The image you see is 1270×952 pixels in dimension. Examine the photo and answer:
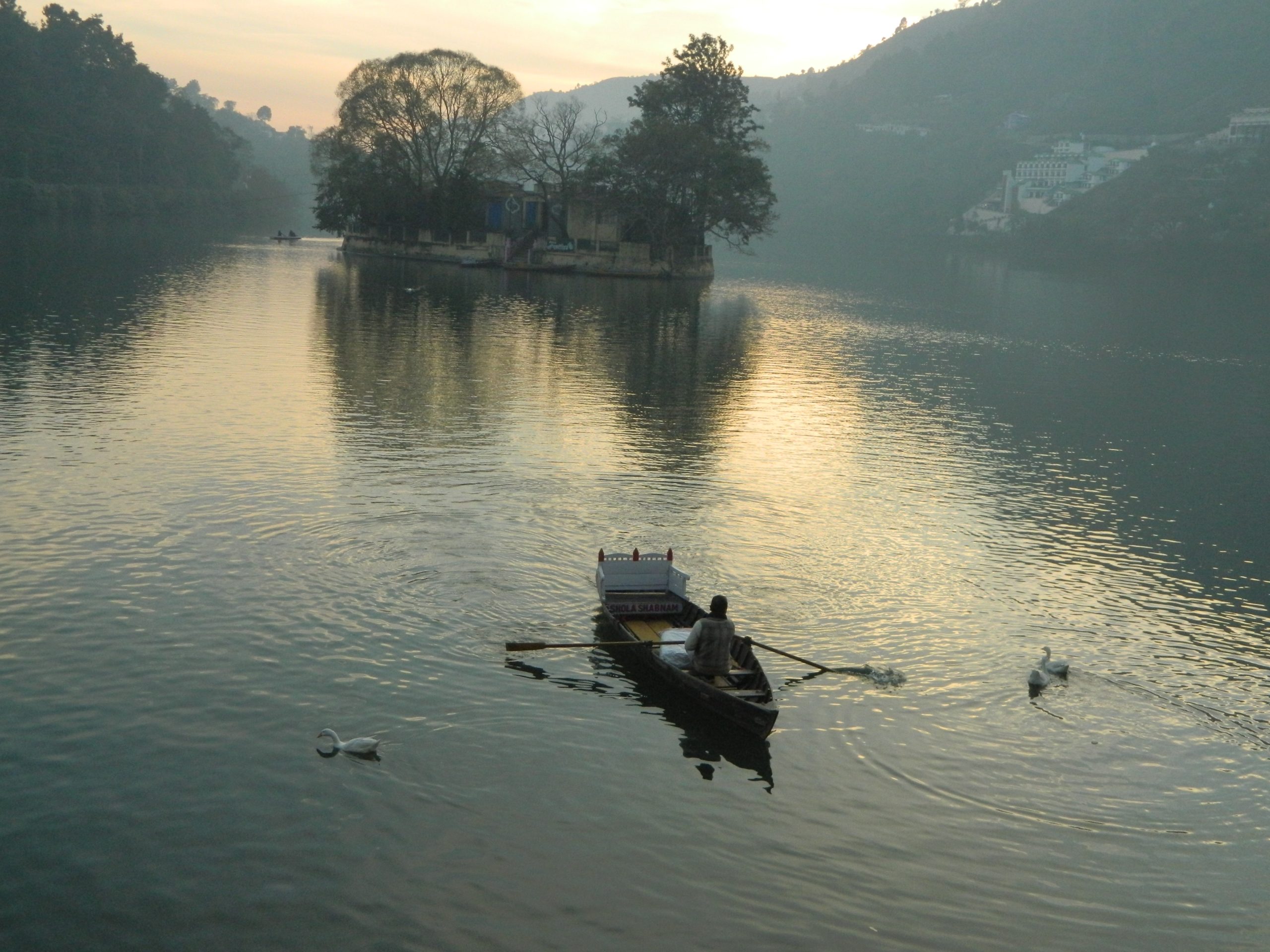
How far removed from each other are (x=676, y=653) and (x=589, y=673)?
5.76 feet

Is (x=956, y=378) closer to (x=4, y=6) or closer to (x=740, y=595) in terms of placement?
(x=740, y=595)

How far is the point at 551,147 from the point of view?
11612 cm

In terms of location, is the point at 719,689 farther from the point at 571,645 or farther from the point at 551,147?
the point at 551,147

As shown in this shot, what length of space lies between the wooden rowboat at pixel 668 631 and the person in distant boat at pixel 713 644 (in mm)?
165

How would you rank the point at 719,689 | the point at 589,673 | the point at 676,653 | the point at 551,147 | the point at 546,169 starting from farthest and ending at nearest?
the point at 546,169, the point at 551,147, the point at 589,673, the point at 676,653, the point at 719,689

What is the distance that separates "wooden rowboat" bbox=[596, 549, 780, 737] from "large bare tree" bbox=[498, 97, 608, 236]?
98.1 metres

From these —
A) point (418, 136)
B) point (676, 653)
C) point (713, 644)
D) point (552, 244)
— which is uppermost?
point (418, 136)

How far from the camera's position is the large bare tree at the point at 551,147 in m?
116

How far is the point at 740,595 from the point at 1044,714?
6.46 metres

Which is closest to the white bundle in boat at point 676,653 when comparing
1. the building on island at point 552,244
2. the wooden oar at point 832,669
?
the wooden oar at point 832,669

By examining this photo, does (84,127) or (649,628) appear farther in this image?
(84,127)

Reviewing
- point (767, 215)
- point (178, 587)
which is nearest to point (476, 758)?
point (178, 587)

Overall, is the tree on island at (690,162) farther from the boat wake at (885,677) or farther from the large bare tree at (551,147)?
the boat wake at (885,677)

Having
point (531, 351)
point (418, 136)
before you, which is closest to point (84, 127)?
point (418, 136)
